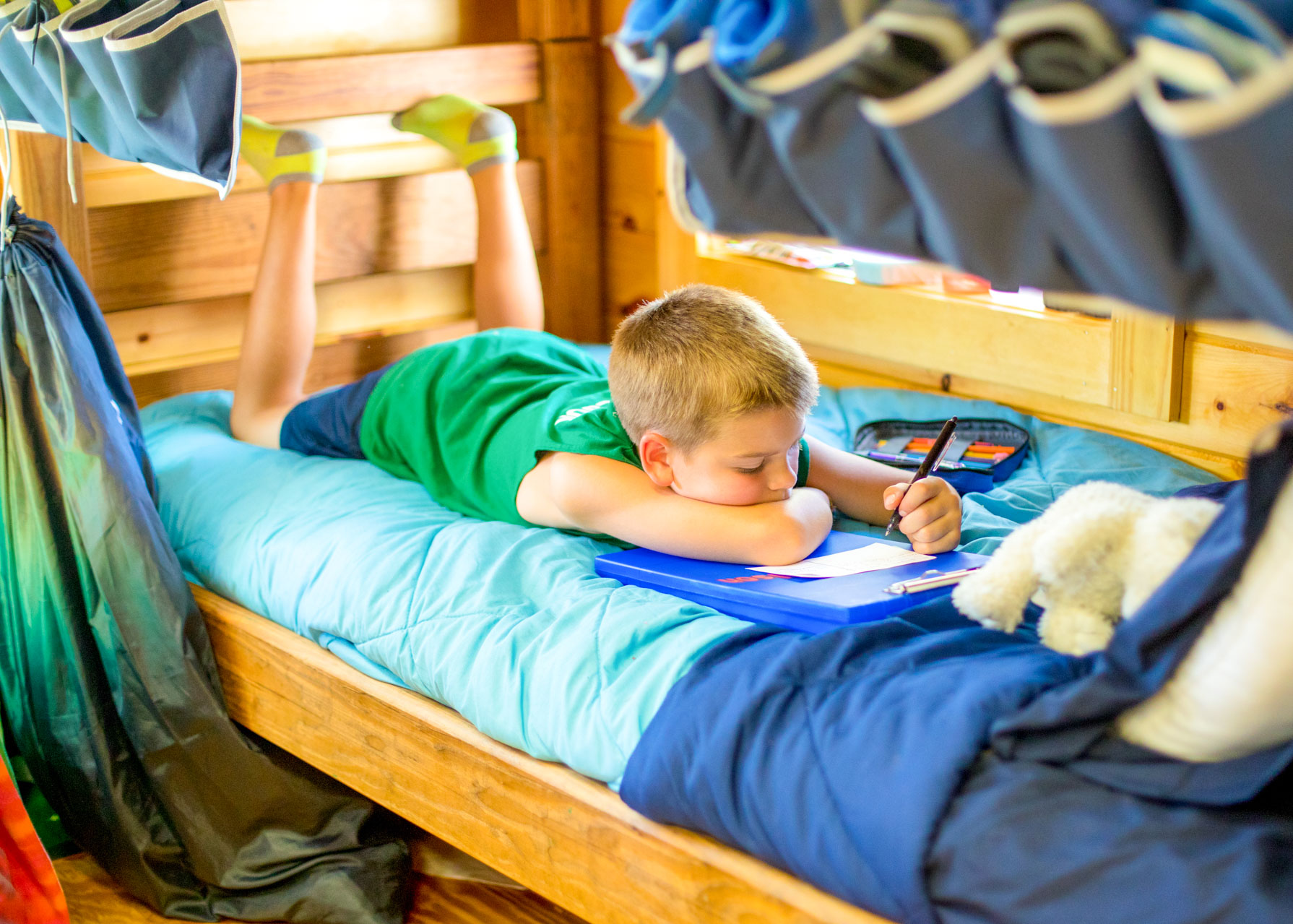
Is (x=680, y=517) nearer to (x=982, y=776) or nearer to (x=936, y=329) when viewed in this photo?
(x=982, y=776)

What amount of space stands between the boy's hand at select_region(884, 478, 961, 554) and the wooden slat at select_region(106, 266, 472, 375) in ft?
3.64

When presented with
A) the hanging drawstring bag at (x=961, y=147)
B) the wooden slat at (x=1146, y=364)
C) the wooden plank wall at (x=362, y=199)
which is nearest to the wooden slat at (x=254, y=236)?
the wooden plank wall at (x=362, y=199)

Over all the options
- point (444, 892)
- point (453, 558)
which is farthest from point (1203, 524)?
point (444, 892)

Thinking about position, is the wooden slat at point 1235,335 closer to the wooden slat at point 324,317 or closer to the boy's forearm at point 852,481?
the boy's forearm at point 852,481

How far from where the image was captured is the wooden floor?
1496 mm

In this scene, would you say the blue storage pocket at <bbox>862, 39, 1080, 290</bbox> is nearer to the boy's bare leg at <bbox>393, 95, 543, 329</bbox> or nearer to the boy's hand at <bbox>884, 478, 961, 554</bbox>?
the boy's hand at <bbox>884, 478, 961, 554</bbox>

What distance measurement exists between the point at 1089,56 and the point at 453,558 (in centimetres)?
91

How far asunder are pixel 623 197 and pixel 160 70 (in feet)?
3.80

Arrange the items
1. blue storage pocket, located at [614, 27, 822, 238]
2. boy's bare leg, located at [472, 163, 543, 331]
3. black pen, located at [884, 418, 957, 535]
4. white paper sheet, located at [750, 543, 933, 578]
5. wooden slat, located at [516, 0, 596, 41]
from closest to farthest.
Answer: blue storage pocket, located at [614, 27, 822, 238], white paper sheet, located at [750, 543, 933, 578], black pen, located at [884, 418, 957, 535], boy's bare leg, located at [472, 163, 543, 331], wooden slat, located at [516, 0, 596, 41]

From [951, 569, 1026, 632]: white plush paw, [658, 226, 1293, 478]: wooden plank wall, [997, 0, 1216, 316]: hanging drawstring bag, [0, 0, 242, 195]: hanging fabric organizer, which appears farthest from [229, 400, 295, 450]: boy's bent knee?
[997, 0, 1216, 316]: hanging drawstring bag

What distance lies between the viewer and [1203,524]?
2.85 feet

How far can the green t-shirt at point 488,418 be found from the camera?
143cm

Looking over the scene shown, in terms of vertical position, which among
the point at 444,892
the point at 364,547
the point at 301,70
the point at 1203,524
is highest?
the point at 301,70

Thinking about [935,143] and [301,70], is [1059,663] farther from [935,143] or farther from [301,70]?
[301,70]
